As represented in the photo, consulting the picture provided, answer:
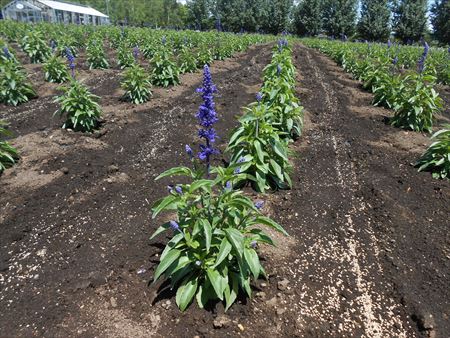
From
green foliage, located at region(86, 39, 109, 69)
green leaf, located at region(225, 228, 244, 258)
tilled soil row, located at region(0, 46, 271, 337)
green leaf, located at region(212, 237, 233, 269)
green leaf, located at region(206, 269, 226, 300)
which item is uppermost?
green foliage, located at region(86, 39, 109, 69)

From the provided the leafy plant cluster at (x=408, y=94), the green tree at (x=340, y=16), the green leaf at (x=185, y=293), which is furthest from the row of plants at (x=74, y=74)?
the green tree at (x=340, y=16)

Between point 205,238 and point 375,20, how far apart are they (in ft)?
187

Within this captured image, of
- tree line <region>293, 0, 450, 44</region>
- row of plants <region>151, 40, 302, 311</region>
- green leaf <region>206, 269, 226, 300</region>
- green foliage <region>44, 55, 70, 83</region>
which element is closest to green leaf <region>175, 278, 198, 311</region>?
row of plants <region>151, 40, 302, 311</region>

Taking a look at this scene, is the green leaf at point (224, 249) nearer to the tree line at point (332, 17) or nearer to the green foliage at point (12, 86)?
the green foliage at point (12, 86)

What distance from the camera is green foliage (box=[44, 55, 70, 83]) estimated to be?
31.8ft

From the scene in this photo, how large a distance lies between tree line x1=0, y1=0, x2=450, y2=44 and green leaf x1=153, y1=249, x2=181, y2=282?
4402cm

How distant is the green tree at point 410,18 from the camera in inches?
1913

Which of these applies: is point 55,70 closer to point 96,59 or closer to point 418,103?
point 96,59

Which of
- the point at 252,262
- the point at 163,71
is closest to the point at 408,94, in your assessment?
the point at 163,71

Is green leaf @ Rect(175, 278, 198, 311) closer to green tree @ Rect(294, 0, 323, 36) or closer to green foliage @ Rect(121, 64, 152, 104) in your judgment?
green foliage @ Rect(121, 64, 152, 104)

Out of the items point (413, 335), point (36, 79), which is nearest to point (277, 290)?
point (413, 335)

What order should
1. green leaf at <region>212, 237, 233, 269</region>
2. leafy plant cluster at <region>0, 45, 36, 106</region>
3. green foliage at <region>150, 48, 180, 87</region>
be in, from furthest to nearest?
green foliage at <region>150, 48, 180, 87</region>
leafy plant cluster at <region>0, 45, 36, 106</region>
green leaf at <region>212, 237, 233, 269</region>

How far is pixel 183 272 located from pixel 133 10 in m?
82.4

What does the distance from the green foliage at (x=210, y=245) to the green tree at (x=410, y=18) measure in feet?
185
